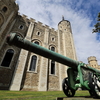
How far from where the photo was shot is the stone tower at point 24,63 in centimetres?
859

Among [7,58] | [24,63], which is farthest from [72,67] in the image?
[7,58]

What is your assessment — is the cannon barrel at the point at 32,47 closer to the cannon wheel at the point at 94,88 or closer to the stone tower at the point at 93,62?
the cannon wheel at the point at 94,88

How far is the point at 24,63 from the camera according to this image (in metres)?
9.70

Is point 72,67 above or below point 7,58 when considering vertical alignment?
below

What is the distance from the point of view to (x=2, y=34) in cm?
988

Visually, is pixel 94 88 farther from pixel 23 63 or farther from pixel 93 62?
pixel 93 62

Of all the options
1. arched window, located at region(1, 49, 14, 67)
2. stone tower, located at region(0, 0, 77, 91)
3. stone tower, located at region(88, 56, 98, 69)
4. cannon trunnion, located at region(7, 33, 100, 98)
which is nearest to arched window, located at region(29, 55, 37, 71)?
stone tower, located at region(0, 0, 77, 91)

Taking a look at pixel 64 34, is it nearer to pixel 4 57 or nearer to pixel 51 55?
pixel 4 57

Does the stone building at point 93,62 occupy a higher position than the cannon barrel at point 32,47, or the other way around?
the stone building at point 93,62

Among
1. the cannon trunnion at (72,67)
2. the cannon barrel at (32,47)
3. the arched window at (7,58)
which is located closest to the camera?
the cannon barrel at (32,47)

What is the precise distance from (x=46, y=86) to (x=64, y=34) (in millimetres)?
12778

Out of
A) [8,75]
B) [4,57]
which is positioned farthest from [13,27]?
[8,75]

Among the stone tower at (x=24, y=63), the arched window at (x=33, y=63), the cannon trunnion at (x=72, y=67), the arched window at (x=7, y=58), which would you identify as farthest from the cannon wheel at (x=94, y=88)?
the arched window at (x=7, y=58)

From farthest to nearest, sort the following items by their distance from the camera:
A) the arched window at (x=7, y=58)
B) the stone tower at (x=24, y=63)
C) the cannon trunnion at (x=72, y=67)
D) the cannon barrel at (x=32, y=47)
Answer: the arched window at (x=7, y=58) → the stone tower at (x=24, y=63) → the cannon trunnion at (x=72, y=67) → the cannon barrel at (x=32, y=47)
